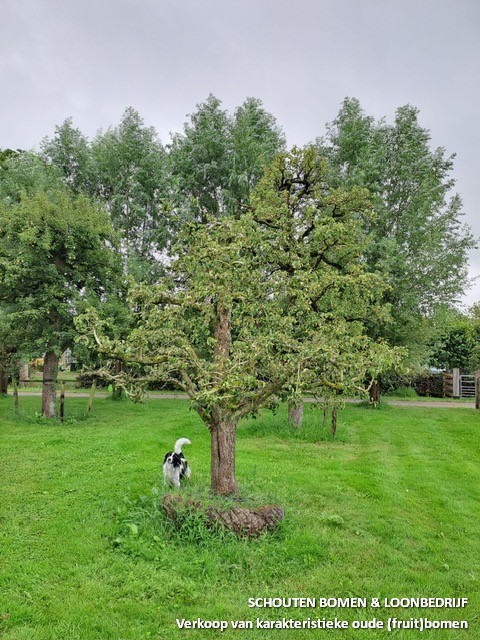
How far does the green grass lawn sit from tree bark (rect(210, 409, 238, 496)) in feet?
1.31

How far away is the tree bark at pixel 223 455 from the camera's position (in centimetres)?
667

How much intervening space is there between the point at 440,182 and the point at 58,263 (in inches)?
699

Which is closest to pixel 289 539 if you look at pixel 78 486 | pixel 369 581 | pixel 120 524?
pixel 369 581

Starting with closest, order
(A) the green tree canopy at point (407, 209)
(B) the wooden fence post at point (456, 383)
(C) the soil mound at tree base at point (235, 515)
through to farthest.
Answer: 1. (C) the soil mound at tree base at point (235, 515)
2. (A) the green tree canopy at point (407, 209)
3. (B) the wooden fence post at point (456, 383)

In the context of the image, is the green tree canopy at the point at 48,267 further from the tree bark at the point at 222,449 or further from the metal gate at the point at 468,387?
the metal gate at the point at 468,387

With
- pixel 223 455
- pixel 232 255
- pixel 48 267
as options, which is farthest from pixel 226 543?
pixel 48 267

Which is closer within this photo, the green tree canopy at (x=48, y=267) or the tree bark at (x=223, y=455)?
the tree bark at (x=223, y=455)

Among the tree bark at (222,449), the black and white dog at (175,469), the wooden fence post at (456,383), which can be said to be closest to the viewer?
the tree bark at (222,449)

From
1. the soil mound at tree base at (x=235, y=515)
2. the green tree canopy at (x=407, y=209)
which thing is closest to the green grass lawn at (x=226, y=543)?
the soil mound at tree base at (x=235, y=515)

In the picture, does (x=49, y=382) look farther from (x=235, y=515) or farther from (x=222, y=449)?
(x=235, y=515)

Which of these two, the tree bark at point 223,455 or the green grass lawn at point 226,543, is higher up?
the tree bark at point 223,455

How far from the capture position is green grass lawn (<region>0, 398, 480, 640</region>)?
453 cm

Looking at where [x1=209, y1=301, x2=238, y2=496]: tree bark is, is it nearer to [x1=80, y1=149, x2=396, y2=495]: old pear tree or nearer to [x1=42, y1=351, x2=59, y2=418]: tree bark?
[x1=80, y1=149, x2=396, y2=495]: old pear tree

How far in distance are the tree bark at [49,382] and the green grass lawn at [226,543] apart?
421 cm
